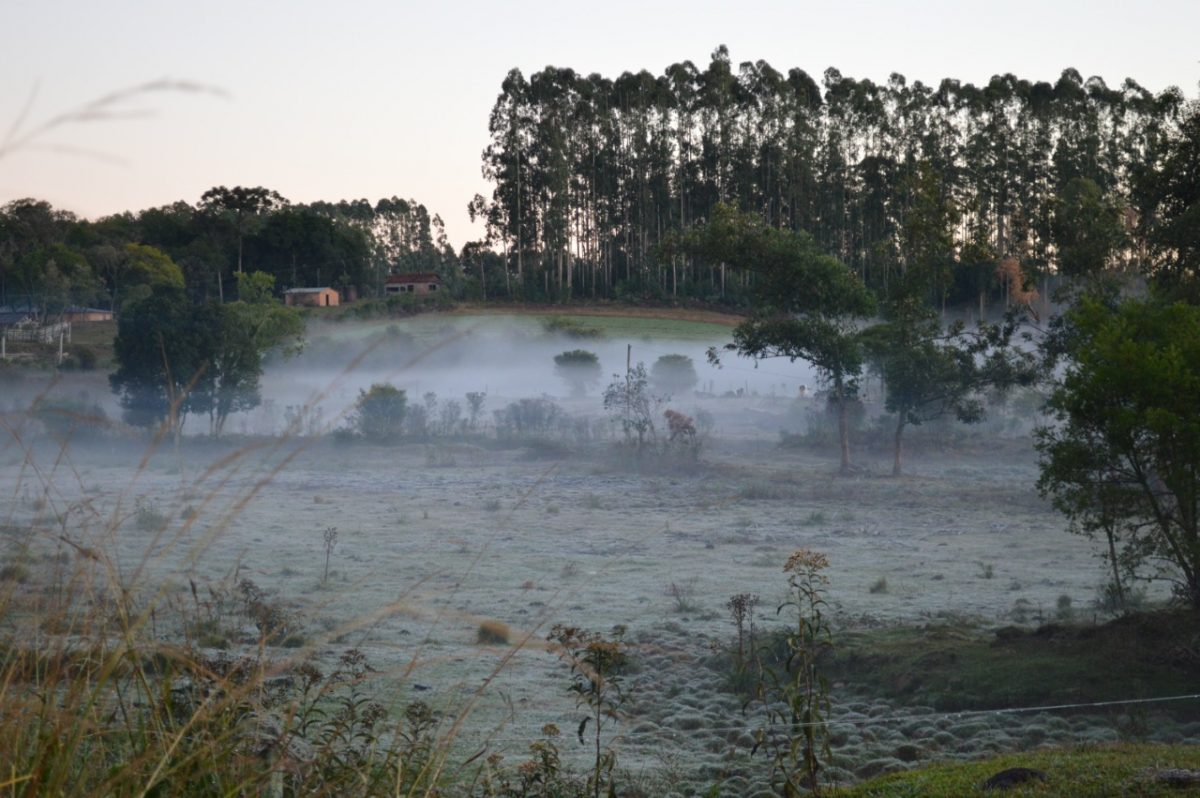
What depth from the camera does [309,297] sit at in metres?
54.8

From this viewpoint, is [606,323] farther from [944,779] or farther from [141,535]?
[944,779]

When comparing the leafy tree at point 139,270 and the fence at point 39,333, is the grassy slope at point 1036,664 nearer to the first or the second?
the fence at point 39,333

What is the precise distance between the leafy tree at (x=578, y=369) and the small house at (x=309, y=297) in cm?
1509

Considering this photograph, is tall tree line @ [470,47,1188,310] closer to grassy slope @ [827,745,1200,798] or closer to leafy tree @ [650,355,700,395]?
leafy tree @ [650,355,700,395]

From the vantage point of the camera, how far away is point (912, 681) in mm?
10484

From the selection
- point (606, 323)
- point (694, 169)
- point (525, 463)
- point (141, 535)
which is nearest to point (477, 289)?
point (606, 323)

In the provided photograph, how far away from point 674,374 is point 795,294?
1635cm

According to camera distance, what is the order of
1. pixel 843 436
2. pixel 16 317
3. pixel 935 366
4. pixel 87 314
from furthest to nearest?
pixel 87 314
pixel 16 317
pixel 843 436
pixel 935 366

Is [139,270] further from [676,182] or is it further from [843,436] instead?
[843,436]

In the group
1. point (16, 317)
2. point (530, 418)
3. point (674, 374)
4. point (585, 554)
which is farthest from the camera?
point (674, 374)

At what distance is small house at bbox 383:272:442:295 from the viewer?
204ft

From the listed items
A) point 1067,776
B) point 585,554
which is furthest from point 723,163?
point 1067,776

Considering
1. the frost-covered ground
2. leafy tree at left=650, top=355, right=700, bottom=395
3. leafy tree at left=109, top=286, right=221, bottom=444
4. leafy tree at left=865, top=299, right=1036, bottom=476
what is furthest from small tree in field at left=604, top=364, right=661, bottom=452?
leafy tree at left=109, top=286, right=221, bottom=444

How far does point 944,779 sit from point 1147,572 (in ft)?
39.2
